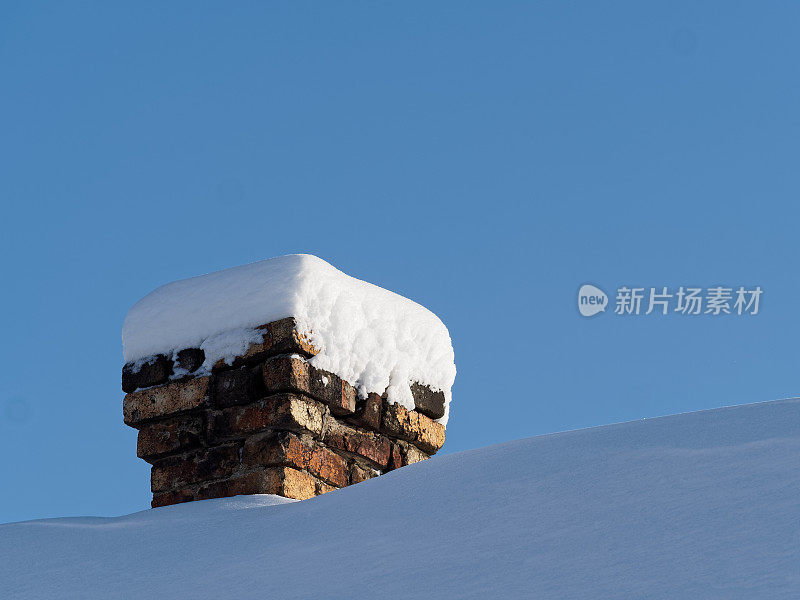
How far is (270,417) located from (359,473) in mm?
454

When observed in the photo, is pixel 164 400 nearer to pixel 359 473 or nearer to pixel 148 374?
pixel 148 374

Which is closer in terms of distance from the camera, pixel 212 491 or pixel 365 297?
pixel 212 491

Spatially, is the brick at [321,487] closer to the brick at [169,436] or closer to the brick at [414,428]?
the brick at [414,428]

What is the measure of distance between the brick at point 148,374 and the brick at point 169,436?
140 millimetres

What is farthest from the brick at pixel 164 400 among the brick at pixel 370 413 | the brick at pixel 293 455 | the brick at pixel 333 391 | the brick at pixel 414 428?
the brick at pixel 414 428

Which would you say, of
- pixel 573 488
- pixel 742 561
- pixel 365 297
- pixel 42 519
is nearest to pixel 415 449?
pixel 365 297

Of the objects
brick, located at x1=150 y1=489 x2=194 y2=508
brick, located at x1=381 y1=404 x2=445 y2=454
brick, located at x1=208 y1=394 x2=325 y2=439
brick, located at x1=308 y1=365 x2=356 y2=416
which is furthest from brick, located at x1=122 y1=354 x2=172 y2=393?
brick, located at x1=381 y1=404 x2=445 y2=454

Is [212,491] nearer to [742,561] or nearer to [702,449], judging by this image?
[702,449]

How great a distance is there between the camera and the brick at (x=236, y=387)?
351cm

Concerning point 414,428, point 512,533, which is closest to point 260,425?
point 414,428

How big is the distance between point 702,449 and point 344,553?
0.85m

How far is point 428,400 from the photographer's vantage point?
396 cm

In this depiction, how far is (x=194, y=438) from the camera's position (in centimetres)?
362

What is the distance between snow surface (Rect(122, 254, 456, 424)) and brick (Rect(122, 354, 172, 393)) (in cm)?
3
